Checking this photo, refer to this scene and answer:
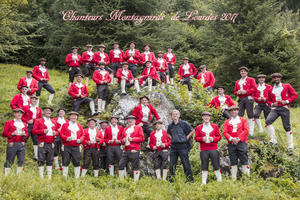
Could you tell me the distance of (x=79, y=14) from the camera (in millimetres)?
19688

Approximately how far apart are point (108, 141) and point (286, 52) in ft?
48.6

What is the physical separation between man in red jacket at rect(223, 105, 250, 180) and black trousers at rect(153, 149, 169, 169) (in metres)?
2.00

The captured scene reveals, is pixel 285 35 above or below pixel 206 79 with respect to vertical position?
above

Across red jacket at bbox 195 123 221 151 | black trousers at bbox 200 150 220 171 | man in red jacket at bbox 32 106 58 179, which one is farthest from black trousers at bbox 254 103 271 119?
man in red jacket at bbox 32 106 58 179

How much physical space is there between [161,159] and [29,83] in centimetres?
633

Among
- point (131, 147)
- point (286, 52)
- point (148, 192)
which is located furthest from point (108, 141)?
point (286, 52)

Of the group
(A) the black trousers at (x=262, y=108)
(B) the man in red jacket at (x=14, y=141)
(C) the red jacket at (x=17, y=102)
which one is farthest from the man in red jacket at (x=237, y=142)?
A: (C) the red jacket at (x=17, y=102)

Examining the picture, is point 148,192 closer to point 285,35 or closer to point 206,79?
point 206,79

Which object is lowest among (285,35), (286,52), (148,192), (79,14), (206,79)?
(148,192)

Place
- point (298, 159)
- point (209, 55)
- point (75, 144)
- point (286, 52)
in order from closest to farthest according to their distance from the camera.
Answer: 1. point (75, 144)
2. point (298, 159)
3. point (286, 52)
4. point (209, 55)

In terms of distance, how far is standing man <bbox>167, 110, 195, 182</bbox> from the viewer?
332 inches

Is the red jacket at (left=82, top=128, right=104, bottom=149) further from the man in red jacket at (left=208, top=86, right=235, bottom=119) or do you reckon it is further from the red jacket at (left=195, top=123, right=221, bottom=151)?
the man in red jacket at (left=208, top=86, right=235, bottom=119)

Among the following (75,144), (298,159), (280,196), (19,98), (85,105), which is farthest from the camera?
(85,105)

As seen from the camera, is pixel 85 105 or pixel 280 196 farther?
pixel 85 105
